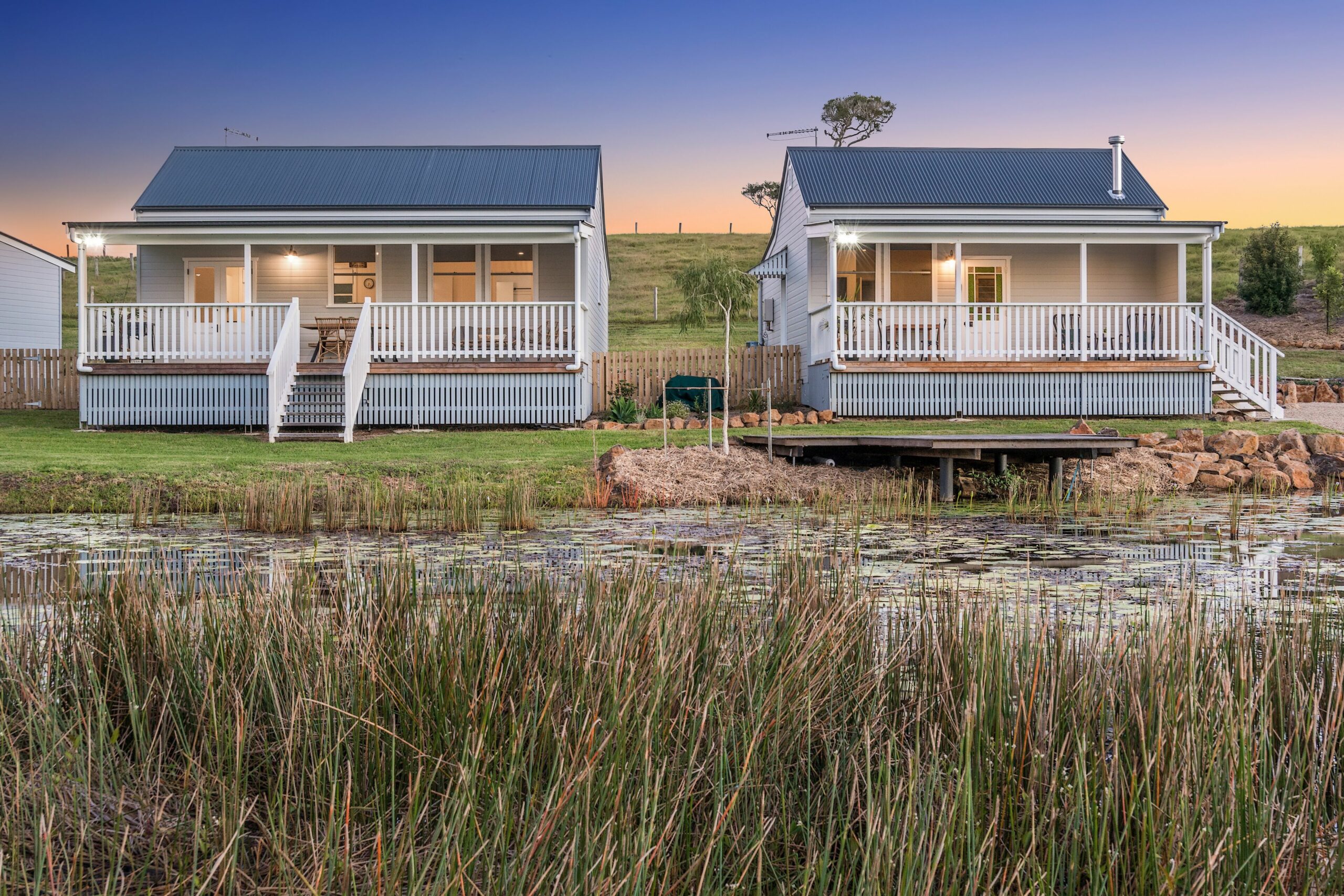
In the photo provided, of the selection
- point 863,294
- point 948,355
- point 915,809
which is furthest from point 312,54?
point 915,809

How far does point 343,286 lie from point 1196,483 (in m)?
16.0

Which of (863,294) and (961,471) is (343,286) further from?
(961,471)

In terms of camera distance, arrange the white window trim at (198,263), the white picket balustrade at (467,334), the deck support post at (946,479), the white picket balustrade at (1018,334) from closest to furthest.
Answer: the deck support post at (946,479) < the white picket balustrade at (467,334) < the white picket balustrade at (1018,334) < the white window trim at (198,263)

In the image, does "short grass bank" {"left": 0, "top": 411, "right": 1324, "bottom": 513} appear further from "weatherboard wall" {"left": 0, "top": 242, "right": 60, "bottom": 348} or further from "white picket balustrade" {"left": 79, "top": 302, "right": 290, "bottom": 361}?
"weatherboard wall" {"left": 0, "top": 242, "right": 60, "bottom": 348}

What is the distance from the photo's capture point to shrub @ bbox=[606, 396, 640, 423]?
20.5m

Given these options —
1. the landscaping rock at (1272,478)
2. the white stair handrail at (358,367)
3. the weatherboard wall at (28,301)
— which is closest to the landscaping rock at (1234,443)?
the landscaping rock at (1272,478)

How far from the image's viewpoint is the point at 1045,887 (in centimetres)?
246

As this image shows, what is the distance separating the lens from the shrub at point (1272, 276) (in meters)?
38.7


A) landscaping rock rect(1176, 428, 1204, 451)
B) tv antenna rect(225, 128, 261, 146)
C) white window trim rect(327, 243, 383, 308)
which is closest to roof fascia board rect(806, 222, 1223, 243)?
landscaping rock rect(1176, 428, 1204, 451)

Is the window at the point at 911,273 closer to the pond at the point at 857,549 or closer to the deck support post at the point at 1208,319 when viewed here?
the deck support post at the point at 1208,319

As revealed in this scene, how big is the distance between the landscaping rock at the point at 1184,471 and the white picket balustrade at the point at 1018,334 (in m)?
5.02

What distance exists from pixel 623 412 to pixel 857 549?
49.6 feet

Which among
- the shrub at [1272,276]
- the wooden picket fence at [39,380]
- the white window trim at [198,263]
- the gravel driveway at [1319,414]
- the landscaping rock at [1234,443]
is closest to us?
the landscaping rock at [1234,443]

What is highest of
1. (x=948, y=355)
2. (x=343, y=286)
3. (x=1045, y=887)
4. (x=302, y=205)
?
(x=302, y=205)
